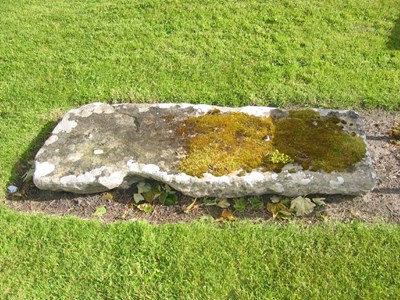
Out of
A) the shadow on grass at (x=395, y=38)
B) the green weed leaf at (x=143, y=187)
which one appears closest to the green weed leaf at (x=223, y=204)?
the green weed leaf at (x=143, y=187)

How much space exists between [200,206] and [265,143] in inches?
38.3

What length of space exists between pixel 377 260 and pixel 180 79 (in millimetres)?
3543

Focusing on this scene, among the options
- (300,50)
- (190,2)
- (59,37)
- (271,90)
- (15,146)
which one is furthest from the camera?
(190,2)

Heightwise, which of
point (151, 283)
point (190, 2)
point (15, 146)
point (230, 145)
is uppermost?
point (190, 2)

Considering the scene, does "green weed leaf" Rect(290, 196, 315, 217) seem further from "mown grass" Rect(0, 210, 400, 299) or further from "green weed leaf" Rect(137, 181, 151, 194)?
"green weed leaf" Rect(137, 181, 151, 194)

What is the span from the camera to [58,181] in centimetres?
460

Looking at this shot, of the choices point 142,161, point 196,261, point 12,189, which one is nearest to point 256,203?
point 196,261

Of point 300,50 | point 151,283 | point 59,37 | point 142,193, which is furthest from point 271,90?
point 59,37

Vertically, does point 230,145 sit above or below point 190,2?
below

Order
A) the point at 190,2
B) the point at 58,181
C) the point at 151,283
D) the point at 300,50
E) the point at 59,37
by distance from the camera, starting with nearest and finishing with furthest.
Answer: the point at 151,283
the point at 58,181
the point at 300,50
the point at 59,37
the point at 190,2

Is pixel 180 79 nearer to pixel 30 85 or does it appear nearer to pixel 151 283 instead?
pixel 30 85

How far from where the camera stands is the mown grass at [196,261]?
389 cm

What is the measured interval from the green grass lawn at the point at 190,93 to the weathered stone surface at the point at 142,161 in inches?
15.6

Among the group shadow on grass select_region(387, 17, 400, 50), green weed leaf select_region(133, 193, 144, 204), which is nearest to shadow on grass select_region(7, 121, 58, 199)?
green weed leaf select_region(133, 193, 144, 204)
